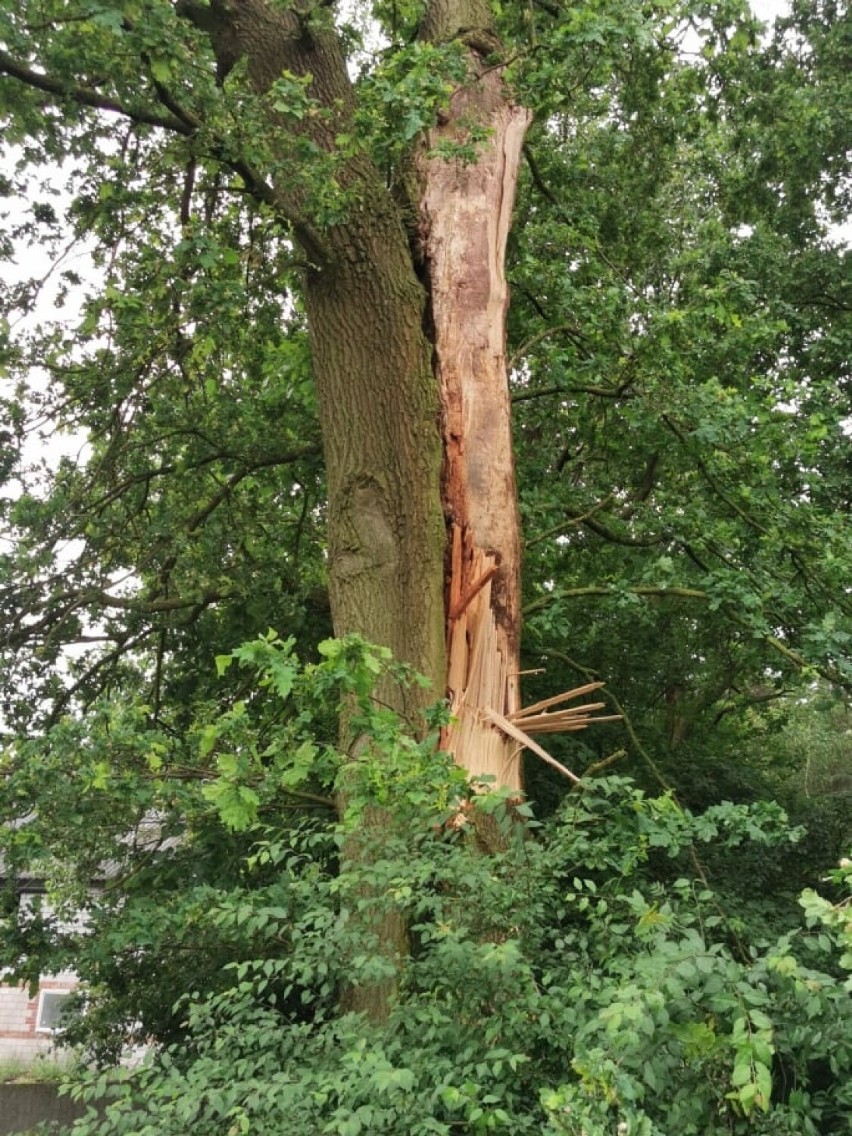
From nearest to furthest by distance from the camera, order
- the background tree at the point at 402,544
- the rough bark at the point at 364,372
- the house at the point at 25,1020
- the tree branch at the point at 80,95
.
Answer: the background tree at the point at 402,544 < the tree branch at the point at 80,95 < the rough bark at the point at 364,372 < the house at the point at 25,1020

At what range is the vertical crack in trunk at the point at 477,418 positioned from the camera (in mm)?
4898

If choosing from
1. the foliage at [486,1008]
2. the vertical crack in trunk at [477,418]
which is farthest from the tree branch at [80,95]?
the foliage at [486,1008]

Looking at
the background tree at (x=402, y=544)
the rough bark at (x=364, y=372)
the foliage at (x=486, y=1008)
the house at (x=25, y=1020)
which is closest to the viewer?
the foliage at (x=486, y=1008)

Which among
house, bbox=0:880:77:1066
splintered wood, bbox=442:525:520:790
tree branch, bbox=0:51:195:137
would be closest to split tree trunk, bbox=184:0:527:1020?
splintered wood, bbox=442:525:520:790

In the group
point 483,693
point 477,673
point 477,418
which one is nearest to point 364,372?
point 477,418

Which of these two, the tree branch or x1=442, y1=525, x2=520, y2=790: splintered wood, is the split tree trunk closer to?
x1=442, y1=525, x2=520, y2=790: splintered wood

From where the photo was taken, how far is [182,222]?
635 cm

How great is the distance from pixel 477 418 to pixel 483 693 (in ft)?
5.13

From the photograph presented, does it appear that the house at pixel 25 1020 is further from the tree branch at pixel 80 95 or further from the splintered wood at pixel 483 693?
the tree branch at pixel 80 95

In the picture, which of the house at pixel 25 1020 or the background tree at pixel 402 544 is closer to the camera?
the background tree at pixel 402 544

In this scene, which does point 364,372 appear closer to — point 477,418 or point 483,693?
point 477,418

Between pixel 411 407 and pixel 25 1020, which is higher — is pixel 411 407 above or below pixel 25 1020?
above

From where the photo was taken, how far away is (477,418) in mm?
5480

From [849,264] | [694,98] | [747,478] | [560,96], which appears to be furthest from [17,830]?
[849,264]
